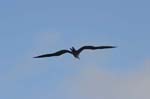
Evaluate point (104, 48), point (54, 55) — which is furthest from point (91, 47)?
point (54, 55)

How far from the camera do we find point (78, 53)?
206ft

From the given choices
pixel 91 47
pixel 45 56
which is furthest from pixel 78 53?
pixel 45 56

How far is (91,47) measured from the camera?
214ft

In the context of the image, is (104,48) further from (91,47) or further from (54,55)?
(54,55)

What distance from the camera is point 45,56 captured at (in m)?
68.0

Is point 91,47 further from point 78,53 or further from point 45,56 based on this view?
point 45,56

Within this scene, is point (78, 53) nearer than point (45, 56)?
Yes

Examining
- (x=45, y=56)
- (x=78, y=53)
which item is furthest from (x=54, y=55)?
(x=78, y=53)

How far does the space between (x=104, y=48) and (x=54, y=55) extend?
28.1ft

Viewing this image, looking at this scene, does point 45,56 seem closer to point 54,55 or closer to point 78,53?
point 54,55

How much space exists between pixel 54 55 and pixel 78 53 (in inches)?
251

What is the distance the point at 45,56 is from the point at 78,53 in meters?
7.49

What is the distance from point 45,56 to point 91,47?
801 cm

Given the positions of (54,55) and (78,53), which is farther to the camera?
(54,55)
